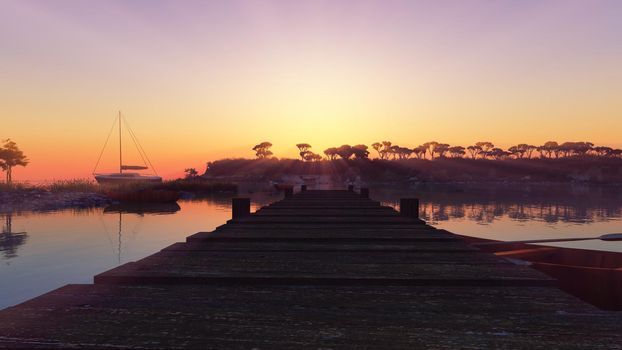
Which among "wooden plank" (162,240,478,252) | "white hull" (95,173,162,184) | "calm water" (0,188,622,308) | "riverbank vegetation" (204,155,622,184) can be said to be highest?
"riverbank vegetation" (204,155,622,184)

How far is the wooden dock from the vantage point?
211 cm

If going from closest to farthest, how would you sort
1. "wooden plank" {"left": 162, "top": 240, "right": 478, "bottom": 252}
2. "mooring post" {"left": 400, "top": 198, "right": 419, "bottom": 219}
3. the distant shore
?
1. "wooden plank" {"left": 162, "top": 240, "right": 478, "bottom": 252}
2. "mooring post" {"left": 400, "top": 198, "right": 419, "bottom": 219}
3. the distant shore

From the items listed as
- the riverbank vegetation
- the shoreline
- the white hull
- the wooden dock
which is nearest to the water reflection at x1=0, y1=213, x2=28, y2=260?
the wooden dock

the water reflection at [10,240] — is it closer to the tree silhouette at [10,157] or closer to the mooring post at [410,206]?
the mooring post at [410,206]

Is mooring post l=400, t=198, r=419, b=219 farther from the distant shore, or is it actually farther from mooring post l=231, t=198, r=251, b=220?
the distant shore

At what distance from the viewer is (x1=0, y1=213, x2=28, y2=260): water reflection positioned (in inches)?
503

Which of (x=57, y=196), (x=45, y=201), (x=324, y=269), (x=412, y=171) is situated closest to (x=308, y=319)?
(x=324, y=269)

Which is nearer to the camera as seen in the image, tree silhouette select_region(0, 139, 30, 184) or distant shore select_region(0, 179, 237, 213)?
distant shore select_region(0, 179, 237, 213)

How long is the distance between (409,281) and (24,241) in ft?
57.9

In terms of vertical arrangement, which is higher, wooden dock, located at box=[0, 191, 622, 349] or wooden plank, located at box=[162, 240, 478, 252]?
wooden dock, located at box=[0, 191, 622, 349]

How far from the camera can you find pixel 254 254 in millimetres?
4793

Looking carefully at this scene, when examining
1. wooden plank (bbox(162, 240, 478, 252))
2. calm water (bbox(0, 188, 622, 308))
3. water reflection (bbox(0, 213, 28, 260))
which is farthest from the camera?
water reflection (bbox(0, 213, 28, 260))

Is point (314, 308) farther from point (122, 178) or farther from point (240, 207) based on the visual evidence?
point (122, 178)

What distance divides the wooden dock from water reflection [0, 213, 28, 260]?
12304mm
